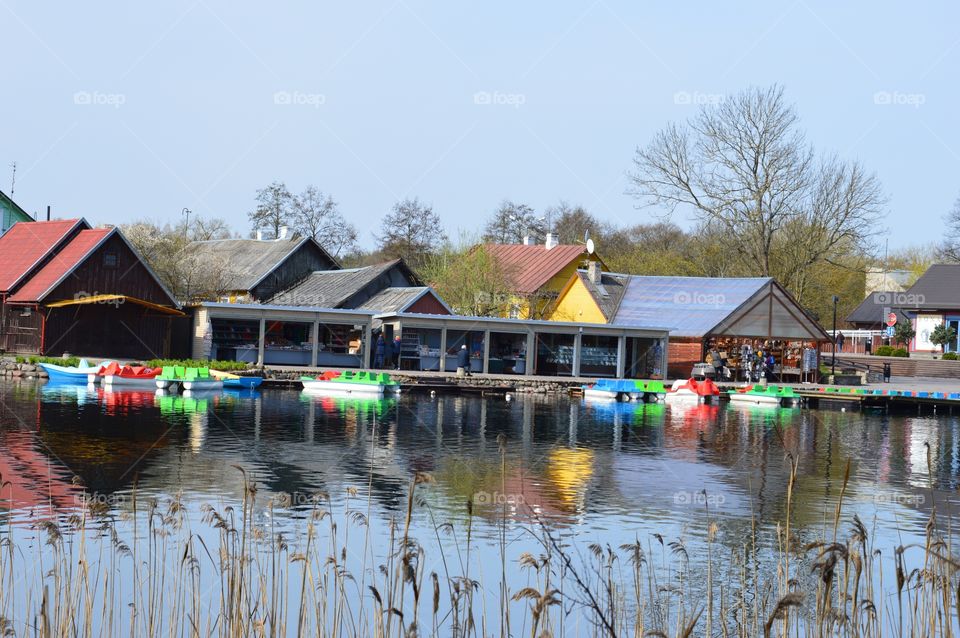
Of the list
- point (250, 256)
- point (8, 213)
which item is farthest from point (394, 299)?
point (8, 213)

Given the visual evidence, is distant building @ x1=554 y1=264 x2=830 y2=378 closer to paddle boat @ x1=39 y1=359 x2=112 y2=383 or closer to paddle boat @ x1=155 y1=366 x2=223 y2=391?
paddle boat @ x1=155 y1=366 x2=223 y2=391

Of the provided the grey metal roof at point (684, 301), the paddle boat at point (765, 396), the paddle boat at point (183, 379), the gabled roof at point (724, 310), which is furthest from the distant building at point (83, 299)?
the paddle boat at point (765, 396)

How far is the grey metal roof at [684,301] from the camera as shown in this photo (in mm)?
52938

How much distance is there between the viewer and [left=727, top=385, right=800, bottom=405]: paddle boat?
150 feet

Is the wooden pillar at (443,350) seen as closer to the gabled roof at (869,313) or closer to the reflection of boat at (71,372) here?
the reflection of boat at (71,372)

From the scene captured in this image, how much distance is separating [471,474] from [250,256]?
46911 mm

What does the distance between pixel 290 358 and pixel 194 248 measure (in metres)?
20.5

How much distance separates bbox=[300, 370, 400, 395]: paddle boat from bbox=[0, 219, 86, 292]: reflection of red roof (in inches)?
565

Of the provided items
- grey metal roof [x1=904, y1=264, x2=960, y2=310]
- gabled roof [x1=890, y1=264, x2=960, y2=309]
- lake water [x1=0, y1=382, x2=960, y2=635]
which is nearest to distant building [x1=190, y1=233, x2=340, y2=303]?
lake water [x1=0, y1=382, x2=960, y2=635]

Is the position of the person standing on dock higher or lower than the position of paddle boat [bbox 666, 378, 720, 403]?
higher

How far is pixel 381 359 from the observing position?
163 ft

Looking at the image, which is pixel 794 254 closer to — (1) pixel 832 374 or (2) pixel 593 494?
(1) pixel 832 374

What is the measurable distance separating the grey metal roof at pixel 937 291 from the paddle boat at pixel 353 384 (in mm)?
38622

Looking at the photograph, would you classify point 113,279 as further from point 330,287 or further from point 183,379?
point 330,287
